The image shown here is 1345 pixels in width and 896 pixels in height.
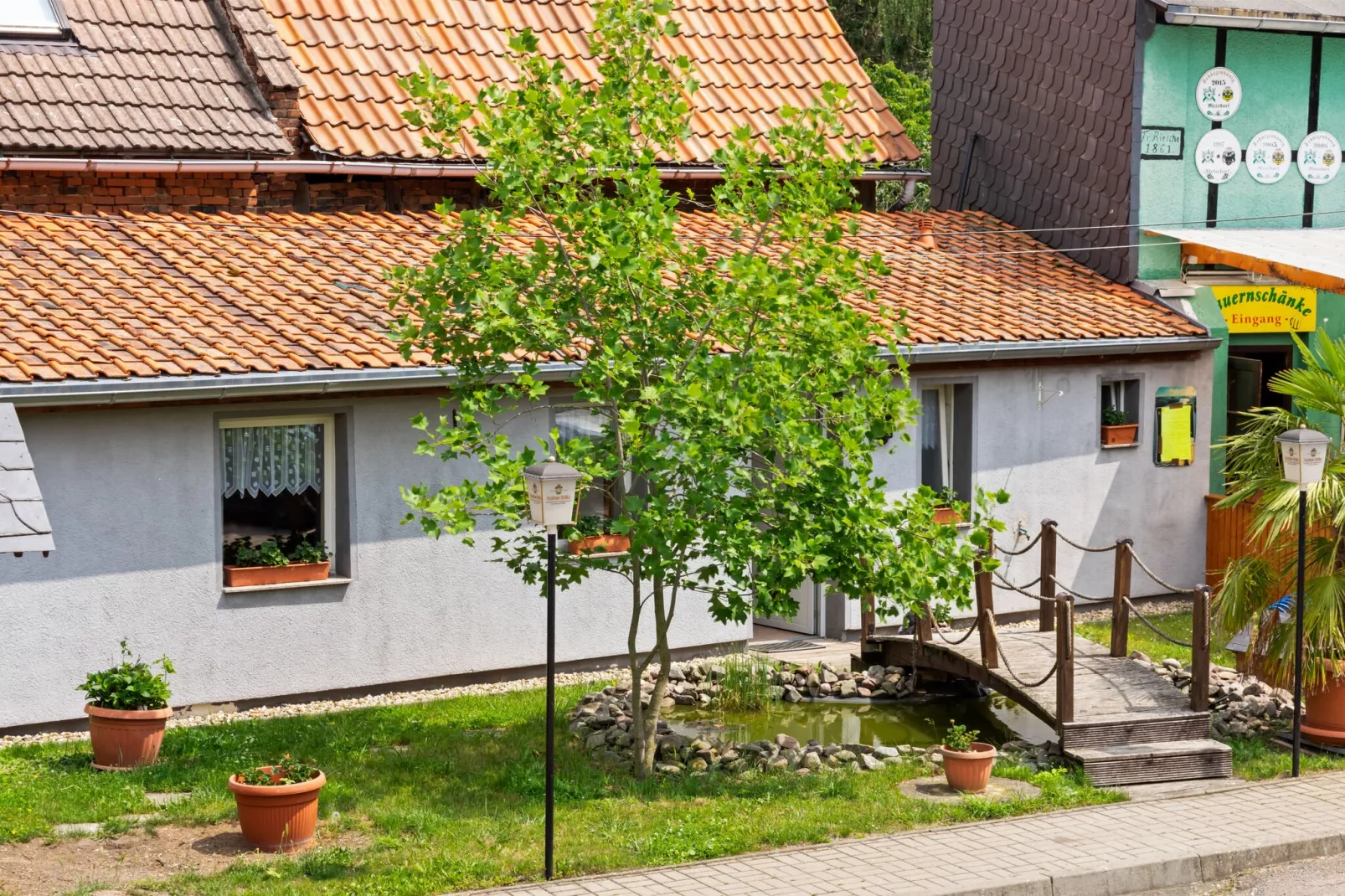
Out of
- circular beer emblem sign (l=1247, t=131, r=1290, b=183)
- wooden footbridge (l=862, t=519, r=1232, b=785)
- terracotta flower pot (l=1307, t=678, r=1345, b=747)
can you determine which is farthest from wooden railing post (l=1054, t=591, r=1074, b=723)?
circular beer emblem sign (l=1247, t=131, r=1290, b=183)

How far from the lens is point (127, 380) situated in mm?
11570

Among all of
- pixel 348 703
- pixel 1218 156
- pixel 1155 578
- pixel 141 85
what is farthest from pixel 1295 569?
pixel 141 85

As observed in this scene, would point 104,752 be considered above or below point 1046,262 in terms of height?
below

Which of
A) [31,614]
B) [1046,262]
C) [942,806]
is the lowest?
[942,806]

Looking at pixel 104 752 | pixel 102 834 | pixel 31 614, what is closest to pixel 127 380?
pixel 31 614

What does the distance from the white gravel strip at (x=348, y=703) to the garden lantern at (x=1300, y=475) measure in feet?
17.5

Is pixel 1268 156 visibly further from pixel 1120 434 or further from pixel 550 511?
pixel 550 511

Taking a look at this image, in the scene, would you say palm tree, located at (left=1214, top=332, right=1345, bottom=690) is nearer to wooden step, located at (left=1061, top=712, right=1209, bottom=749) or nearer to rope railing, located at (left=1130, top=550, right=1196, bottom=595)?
rope railing, located at (left=1130, top=550, right=1196, bottom=595)

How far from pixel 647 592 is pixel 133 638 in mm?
4514

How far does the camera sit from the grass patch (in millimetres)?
14965

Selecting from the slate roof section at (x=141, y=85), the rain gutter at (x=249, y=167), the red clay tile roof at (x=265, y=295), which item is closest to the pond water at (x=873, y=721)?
the red clay tile roof at (x=265, y=295)

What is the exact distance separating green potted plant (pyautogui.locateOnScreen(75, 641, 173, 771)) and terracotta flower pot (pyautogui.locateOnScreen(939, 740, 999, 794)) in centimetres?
512

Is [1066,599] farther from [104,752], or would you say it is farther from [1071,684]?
[104,752]

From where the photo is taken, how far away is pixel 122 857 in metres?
9.19
